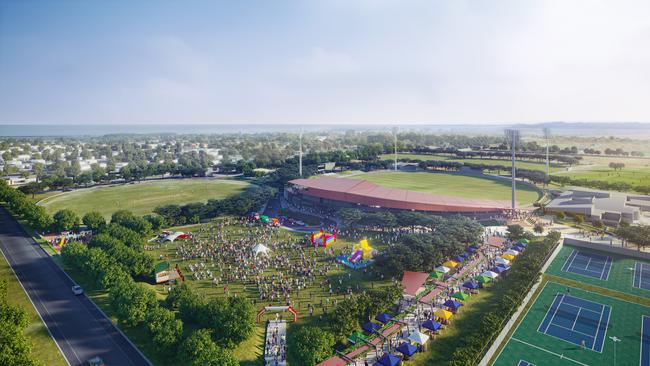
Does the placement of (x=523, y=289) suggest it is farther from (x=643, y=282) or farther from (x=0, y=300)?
(x=0, y=300)

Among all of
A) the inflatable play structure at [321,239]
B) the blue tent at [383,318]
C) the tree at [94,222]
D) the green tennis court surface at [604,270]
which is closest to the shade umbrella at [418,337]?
the blue tent at [383,318]

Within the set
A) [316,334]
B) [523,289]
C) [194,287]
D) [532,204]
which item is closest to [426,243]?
[523,289]

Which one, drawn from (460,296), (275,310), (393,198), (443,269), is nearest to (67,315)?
(275,310)

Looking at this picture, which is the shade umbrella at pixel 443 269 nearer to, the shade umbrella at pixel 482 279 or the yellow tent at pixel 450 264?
the yellow tent at pixel 450 264

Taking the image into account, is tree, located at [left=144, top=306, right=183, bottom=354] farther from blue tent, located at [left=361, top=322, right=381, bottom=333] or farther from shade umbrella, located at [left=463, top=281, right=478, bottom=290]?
shade umbrella, located at [left=463, top=281, right=478, bottom=290]

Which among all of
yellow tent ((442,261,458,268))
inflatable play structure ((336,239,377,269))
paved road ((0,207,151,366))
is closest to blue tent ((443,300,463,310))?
yellow tent ((442,261,458,268))
